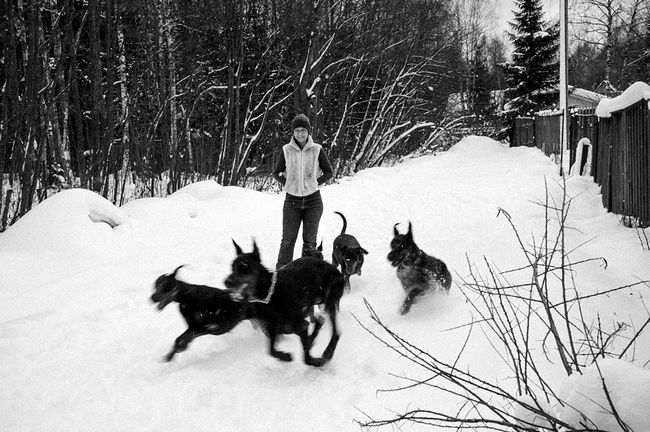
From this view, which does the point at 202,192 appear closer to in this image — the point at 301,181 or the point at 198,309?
the point at 301,181

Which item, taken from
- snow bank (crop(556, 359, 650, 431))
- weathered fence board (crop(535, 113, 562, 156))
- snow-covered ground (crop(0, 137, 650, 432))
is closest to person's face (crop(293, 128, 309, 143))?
snow-covered ground (crop(0, 137, 650, 432))

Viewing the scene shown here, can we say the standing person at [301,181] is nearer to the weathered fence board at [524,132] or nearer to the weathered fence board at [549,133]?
the weathered fence board at [549,133]

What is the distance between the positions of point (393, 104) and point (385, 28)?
10.0 ft

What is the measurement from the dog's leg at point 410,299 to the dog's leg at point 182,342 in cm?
206

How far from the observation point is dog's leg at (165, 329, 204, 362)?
3.57 meters

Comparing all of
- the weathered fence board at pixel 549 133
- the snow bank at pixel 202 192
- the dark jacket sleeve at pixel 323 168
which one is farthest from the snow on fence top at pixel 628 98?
the weathered fence board at pixel 549 133

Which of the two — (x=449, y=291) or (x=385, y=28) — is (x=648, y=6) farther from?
(x=449, y=291)

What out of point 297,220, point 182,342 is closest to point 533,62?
point 297,220

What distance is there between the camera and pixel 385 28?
17.5 m

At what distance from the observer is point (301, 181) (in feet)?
17.8

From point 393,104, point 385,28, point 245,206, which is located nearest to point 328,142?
point 393,104

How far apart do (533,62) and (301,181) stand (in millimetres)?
26716

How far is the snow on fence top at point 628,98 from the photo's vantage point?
5750 mm

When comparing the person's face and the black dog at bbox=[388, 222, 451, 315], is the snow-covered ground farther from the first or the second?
the person's face
